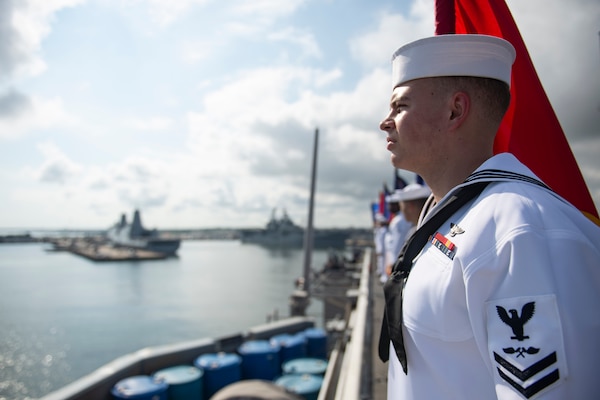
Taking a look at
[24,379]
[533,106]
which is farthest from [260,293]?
[533,106]

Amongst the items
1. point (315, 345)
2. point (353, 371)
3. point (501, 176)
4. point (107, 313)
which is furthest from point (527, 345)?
point (107, 313)

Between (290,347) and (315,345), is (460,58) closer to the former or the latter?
(290,347)

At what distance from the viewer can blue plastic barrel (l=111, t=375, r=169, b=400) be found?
16.9 ft

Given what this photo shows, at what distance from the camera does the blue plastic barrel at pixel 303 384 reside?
5.89 meters

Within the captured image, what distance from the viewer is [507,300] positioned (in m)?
0.78

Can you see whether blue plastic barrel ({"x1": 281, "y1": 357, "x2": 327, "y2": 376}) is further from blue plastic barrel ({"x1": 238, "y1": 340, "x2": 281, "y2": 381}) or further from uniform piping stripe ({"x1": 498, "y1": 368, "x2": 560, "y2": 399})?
uniform piping stripe ({"x1": 498, "y1": 368, "x2": 560, "y2": 399})

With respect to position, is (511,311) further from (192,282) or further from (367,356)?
(192,282)

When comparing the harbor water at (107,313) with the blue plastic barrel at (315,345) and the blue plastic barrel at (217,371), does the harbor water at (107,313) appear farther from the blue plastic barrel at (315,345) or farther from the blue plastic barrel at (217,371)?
the blue plastic barrel at (217,371)

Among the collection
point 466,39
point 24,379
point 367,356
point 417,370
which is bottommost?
point 24,379

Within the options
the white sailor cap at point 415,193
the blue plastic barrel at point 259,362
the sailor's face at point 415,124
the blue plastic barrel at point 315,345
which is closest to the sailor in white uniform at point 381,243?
the blue plastic barrel at point 315,345

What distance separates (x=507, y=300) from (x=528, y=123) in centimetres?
137

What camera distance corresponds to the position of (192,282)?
43.5 meters

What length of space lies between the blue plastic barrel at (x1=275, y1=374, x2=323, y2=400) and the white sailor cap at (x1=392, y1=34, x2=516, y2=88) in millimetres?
5601

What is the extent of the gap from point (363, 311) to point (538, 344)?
4.85m
